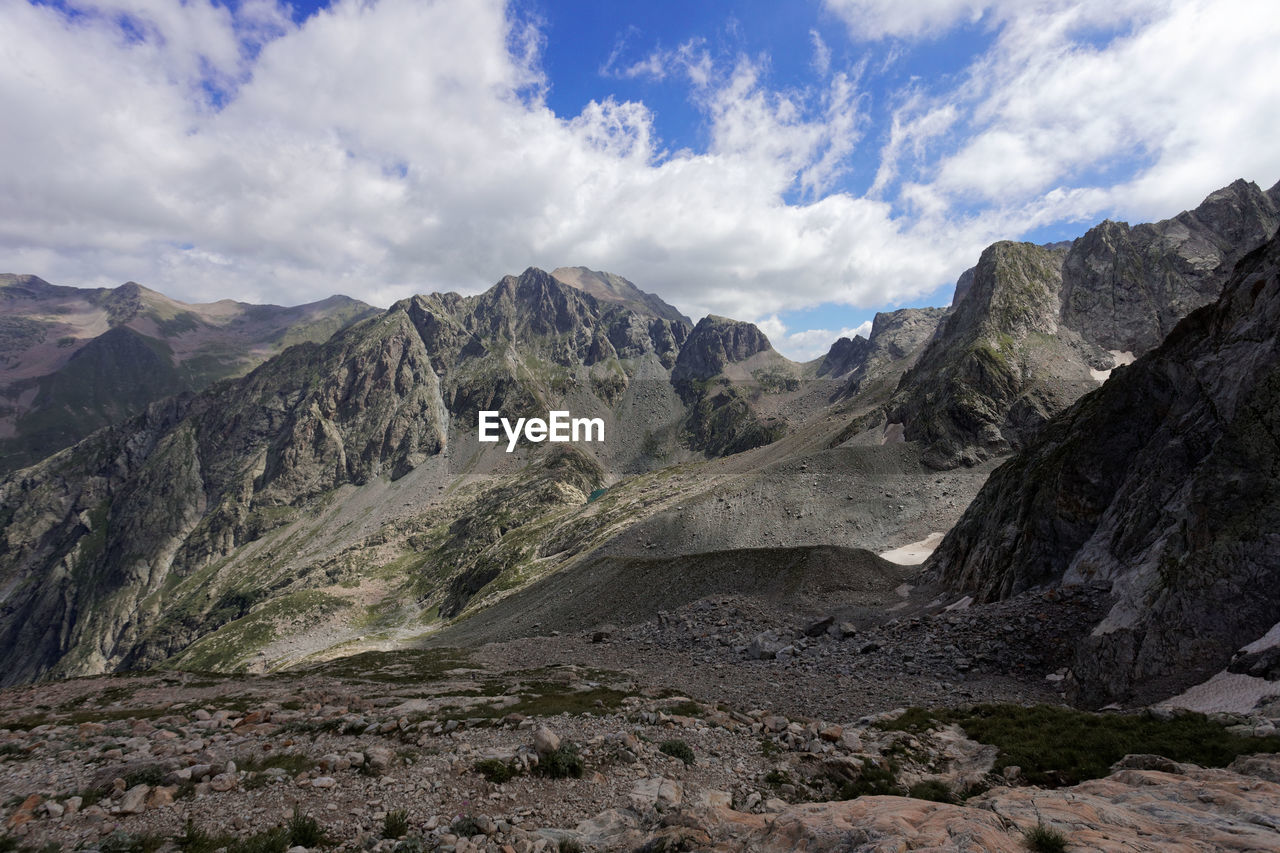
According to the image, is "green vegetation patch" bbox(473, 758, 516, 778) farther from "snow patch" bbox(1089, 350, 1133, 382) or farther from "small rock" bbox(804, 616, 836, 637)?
"snow patch" bbox(1089, 350, 1133, 382)

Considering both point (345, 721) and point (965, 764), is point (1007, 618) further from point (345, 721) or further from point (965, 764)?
point (345, 721)

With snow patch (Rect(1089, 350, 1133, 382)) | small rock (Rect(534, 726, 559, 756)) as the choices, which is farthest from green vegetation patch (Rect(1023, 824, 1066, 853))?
snow patch (Rect(1089, 350, 1133, 382))

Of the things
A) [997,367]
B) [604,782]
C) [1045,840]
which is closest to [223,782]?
[604,782]

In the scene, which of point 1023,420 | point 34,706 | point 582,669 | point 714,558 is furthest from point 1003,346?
point 34,706

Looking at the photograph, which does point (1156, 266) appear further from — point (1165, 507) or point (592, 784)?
point (592, 784)

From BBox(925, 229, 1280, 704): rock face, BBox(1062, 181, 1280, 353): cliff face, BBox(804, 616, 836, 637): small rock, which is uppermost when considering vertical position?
BBox(1062, 181, 1280, 353): cliff face

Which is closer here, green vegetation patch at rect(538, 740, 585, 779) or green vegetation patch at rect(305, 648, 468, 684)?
green vegetation patch at rect(538, 740, 585, 779)
